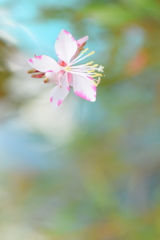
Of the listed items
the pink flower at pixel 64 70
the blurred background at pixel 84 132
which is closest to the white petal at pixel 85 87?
the pink flower at pixel 64 70

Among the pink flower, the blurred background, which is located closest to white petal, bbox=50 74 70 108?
the pink flower

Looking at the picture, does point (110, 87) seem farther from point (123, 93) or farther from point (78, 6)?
point (78, 6)

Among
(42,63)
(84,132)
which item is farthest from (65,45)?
(84,132)

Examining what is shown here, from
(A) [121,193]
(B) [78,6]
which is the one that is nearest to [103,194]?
(A) [121,193]

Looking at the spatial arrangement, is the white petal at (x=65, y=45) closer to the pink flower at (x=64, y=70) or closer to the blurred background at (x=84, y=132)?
the pink flower at (x=64, y=70)

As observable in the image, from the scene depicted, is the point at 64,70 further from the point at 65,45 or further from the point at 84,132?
the point at 84,132

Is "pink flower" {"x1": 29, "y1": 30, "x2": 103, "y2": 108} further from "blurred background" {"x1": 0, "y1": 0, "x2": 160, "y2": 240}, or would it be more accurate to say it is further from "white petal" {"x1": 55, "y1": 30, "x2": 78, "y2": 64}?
"blurred background" {"x1": 0, "y1": 0, "x2": 160, "y2": 240}
